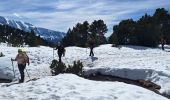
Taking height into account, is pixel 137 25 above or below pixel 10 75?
above

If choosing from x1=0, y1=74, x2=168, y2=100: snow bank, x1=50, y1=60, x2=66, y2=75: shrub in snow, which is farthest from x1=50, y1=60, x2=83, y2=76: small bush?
x1=0, y1=74, x2=168, y2=100: snow bank

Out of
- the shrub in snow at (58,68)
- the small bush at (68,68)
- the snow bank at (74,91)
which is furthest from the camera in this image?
the shrub in snow at (58,68)

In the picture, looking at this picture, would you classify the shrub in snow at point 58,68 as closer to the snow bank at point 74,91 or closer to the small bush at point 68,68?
the small bush at point 68,68

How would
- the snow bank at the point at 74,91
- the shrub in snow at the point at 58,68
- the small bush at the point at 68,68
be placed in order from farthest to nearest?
the shrub in snow at the point at 58,68
the small bush at the point at 68,68
the snow bank at the point at 74,91

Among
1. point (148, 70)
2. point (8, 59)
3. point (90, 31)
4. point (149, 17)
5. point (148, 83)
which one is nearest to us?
point (148, 83)

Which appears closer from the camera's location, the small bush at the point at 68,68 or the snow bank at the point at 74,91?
the snow bank at the point at 74,91

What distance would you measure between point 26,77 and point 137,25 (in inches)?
1311

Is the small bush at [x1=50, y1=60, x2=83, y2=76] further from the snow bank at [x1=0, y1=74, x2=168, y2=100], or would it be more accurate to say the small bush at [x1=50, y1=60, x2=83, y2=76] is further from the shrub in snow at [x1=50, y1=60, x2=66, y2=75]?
the snow bank at [x1=0, y1=74, x2=168, y2=100]

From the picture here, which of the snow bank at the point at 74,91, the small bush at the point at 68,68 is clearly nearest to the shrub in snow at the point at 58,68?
the small bush at the point at 68,68

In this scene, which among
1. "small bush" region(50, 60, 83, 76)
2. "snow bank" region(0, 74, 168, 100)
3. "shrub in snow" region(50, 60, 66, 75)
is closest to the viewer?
"snow bank" region(0, 74, 168, 100)

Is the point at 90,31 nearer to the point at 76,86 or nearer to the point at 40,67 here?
the point at 40,67

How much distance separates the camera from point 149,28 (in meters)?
57.0

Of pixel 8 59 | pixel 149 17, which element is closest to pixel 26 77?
pixel 8 59

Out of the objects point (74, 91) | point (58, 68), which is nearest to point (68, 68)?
point (58, 68)
